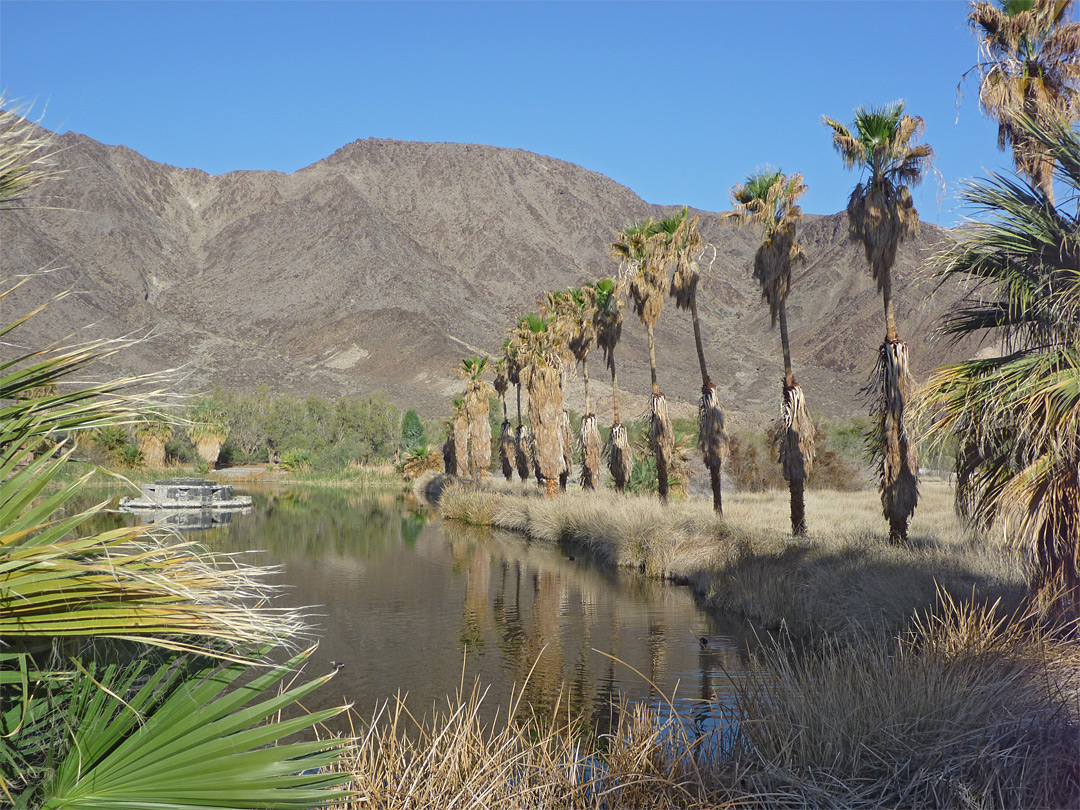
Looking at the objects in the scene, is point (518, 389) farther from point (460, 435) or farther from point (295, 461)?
point (295, 461)

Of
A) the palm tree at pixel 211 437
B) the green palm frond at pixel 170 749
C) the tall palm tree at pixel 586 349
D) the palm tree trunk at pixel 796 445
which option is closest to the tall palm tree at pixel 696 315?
the palm tree trunk at pixel 796 445

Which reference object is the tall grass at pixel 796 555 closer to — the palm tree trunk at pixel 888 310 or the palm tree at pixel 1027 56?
the palm tree trunk at pixel 888 310

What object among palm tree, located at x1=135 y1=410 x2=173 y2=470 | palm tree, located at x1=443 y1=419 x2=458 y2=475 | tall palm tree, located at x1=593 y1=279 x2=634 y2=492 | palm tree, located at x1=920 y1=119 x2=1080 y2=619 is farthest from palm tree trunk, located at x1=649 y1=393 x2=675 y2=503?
palm tree, located at x1=135 y1=410 x2=173 y2=470

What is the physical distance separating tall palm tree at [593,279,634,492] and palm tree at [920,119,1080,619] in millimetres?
23427

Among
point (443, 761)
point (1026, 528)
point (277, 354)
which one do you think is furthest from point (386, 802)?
point (277, 354)

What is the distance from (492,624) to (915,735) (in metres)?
11.7

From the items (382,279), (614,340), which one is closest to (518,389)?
(614,340)

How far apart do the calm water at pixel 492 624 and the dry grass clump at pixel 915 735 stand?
1.35 m

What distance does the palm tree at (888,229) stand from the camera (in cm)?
1689

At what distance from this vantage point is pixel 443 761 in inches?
194

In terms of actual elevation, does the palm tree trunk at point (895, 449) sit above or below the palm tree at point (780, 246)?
below

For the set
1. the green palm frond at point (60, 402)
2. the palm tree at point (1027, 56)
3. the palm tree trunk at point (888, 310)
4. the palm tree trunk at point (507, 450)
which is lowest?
the palm tree trunk at point (507, 450)

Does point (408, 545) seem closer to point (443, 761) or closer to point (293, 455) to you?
point (443, 761)

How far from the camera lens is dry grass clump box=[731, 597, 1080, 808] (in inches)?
219
